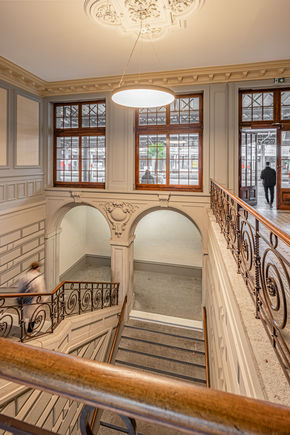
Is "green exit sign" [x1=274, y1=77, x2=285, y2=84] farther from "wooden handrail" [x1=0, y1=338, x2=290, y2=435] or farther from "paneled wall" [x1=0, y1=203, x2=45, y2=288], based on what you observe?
"wooden handrail" [x1=0, y1=338, x2=290, y2=435]

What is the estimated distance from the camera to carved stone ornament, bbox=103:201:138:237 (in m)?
7.76

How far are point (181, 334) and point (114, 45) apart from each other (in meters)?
7.20

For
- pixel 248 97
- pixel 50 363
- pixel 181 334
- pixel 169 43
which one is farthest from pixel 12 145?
pixel 50 363

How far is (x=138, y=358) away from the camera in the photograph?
6.84 metres

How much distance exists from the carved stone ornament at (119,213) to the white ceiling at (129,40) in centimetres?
347

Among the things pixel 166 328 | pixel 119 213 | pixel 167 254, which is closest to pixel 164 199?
pixel 119 213

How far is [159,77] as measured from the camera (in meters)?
7.03

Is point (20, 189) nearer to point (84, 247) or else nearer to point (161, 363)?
point (84, 247)

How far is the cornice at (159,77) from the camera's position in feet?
21.1

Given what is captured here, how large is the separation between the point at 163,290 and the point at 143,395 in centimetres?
993

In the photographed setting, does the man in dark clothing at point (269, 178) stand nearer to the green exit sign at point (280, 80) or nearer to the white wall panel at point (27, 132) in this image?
the green exit sign at point (280, 80)

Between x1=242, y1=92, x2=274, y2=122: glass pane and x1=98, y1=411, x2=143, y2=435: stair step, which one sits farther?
x1=242, y1=92, x2=274, y2=122: glass pane

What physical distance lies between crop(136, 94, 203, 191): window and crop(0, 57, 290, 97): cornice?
1.82ft

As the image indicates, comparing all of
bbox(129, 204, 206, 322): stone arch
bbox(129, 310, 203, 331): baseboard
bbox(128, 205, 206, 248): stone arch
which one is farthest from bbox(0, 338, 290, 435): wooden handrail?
bbox(129, 204, 206, 322): stone arch
